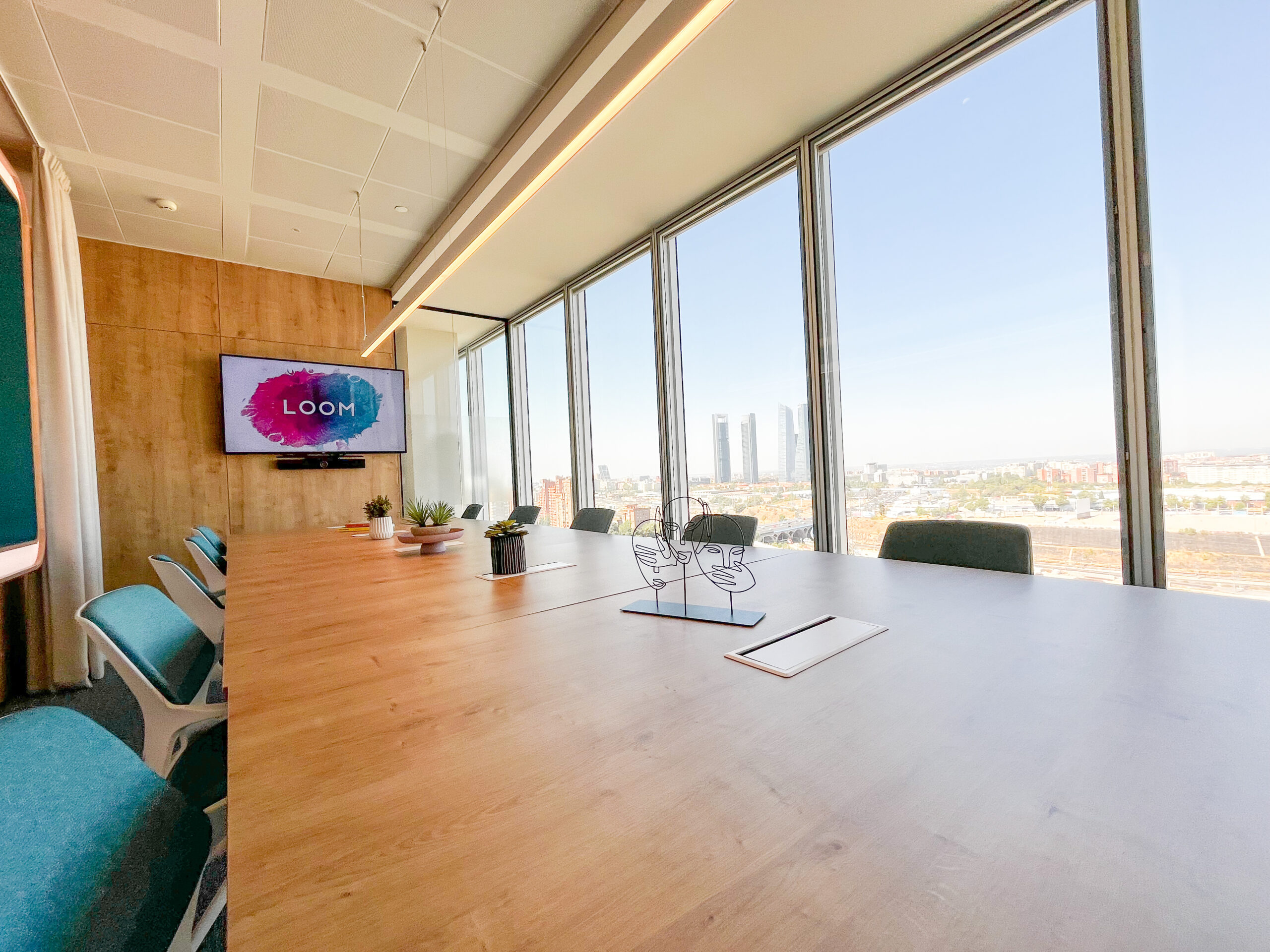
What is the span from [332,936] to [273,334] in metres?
6.37

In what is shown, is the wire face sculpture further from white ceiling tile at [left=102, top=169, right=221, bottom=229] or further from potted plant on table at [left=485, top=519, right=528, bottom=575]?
white ceiling tile at [left=102, top=169, right=221, bottom=229]

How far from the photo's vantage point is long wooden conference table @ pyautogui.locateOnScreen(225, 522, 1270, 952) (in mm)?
417

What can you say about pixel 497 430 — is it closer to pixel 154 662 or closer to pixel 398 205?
pixel 398 205

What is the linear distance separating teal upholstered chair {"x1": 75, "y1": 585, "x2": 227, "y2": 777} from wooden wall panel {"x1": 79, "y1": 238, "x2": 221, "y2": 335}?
15.5ft

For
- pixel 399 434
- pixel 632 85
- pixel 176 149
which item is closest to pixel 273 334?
pixel 399 434

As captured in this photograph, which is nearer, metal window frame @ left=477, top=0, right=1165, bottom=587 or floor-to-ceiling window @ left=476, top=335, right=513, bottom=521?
metal window frame @ left=477, top=0, right=1165, bottom=587

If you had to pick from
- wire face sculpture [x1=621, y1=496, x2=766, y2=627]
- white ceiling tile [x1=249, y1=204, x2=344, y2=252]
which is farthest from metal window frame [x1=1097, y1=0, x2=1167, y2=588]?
white ceiling tile [x1=249, y1=204, x2=344, y2=252]

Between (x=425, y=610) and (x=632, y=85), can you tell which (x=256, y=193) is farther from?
(x=425, y=610)

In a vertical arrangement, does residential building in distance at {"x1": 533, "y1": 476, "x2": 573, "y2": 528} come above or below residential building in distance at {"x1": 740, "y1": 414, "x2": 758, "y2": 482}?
below

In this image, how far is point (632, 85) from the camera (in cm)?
167

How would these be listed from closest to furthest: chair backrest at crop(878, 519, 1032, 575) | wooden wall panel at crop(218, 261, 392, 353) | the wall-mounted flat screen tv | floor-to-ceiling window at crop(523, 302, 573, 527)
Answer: chair backrest at crop(878, 519, 1032, 575) < the wall-mounted flat screen tv < wooden wall panel at crop(218, 261, 392, 353) < floor-to-ceiling window at crop(523, 302, 573, 527)

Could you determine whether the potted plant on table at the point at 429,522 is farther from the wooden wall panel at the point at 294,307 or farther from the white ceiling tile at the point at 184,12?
the wooden wall panel at the point at 294,307

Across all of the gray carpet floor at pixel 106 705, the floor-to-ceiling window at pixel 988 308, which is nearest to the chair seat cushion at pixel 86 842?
the gray carpet floor at pixel 106 705

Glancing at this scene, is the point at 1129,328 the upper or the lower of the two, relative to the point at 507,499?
upper
